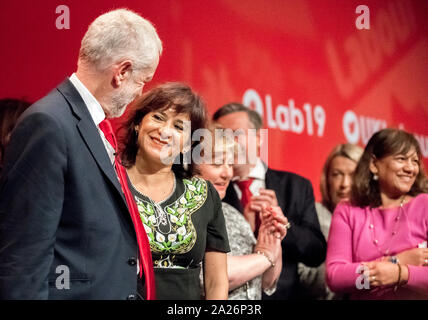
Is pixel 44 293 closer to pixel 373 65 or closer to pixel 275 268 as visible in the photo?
pixel 275 268

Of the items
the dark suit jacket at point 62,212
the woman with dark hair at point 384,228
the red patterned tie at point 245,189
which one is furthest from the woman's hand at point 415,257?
the dark suit jacket at point 62,212

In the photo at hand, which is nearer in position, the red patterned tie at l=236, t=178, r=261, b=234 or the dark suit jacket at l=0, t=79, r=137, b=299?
the dark suit jacket at l=0, t=79, r=137, b=299

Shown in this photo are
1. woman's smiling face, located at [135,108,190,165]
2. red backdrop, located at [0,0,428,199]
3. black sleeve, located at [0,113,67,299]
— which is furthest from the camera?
red backdrop, located at [0,0,428,199]

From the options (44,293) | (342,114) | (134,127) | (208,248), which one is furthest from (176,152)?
(342,114)

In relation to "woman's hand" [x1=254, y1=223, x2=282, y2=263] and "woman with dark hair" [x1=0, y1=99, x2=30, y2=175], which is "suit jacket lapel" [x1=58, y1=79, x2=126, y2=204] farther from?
"woman's hand" [x1=254, y1=223, x2=282, y2=263]

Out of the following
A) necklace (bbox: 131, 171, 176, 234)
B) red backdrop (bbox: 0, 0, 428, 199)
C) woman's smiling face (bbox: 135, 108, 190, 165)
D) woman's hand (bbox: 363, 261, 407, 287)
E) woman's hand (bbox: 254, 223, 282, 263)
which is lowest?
woman's hand (bbox: 363, 261, 407, 287)

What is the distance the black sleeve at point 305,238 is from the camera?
9.80 ft

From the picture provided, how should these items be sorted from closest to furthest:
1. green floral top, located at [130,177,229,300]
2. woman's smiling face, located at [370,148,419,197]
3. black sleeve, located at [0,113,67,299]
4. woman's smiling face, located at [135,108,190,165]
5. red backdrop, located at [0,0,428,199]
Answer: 1. black sleeve, located at [0,113,67,299]
2. green floral top, located at [130,177,229,300]
3. woman's smiling face, located at [135,108,190,165]
4. woman's smiling face, located at [370,148,419,197]
5. red backdrop, located at [0,0,428,199]

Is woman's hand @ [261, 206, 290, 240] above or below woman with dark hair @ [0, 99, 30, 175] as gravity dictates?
below

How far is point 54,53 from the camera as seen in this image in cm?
300

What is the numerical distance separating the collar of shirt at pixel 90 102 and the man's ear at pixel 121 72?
78 mm

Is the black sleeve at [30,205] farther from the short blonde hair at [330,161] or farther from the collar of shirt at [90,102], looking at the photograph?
the short blonde hair at [330,161]

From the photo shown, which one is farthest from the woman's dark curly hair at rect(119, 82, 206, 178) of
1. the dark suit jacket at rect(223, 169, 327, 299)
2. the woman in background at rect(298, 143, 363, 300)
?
the woman in background at rect(298, 143, 363, 300)

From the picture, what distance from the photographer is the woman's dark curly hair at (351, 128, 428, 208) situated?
112 inches
